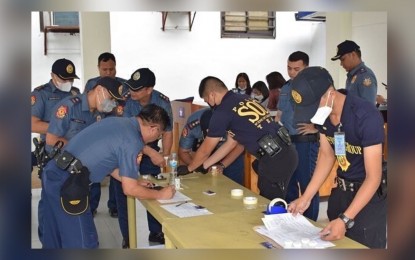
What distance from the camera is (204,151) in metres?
2.64

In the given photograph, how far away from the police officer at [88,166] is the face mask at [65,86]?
1.30 meters

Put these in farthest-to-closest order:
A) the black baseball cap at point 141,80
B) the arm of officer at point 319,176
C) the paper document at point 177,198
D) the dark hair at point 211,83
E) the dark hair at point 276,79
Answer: the dark hair at point 276,79, the black baseball cap at point 141,80, the dark hair at point 211,83, the paper document at point 177,198, the arm of officer at point 319,176

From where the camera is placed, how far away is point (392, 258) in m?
1.40

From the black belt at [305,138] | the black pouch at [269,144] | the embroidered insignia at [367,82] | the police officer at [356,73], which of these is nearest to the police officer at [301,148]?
the black belt at [305,138]

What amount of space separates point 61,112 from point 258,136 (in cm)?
116

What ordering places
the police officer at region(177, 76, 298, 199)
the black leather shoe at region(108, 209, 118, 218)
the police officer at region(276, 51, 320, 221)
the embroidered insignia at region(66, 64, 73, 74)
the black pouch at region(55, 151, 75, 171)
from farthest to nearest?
the black leather shoe at region(108, 209, 118, 218)
the embroidered insignia at region(66, 64, 73, 74)
the police officer at region(276, 51, 320, 221)
the police officer at region(177, 76, 298, 199)
the black pouch at region(55, 151, 75, 171)

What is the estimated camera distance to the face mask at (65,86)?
10.6ft

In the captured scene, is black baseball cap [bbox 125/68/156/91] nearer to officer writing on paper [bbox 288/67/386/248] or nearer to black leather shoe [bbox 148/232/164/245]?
black leather shoe [bbox 148/232/164/245]

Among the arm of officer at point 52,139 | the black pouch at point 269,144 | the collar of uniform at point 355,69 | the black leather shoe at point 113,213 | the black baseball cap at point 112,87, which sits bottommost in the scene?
the black leather shoe at point 113,213

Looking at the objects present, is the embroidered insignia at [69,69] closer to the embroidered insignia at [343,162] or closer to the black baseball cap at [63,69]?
the black baseball cap at [63,69]

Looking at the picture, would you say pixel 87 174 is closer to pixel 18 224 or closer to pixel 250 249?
pixel 18 224

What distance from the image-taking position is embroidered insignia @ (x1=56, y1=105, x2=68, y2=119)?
2.59 meters

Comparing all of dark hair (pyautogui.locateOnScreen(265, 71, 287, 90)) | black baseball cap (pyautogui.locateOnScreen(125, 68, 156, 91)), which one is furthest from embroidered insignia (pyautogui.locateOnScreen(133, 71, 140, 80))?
dark hair (pyautogui.locateOnScreen(265, 71, 287, 90))

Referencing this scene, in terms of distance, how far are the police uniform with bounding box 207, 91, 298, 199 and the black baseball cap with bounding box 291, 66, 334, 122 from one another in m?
0.93
